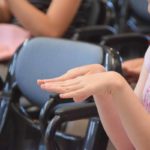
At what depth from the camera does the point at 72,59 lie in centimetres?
136

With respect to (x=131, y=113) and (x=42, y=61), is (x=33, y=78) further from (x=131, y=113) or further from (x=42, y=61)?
(x=131, y=113)

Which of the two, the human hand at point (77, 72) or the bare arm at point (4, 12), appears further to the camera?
the bare arm at point (4, 12)

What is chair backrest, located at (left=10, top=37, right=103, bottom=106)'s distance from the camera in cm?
136

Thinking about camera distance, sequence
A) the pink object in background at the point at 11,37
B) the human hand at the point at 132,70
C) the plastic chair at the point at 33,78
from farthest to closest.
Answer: the pink object in background at the point at 11,37
the human hand at the point at 132,70
the plastic chair at the point at 33,78

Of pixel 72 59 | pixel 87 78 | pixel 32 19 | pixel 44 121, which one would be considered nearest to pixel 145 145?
pixel 87 78

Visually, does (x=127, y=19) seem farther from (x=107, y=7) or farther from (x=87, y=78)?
(x=87, y=78)

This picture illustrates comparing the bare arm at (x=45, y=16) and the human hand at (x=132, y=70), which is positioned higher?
the bare arm at (x=45, y=16)

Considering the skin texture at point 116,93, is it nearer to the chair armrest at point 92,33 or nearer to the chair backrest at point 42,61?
the chair backrest at point 42,61

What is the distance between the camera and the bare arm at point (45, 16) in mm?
1777

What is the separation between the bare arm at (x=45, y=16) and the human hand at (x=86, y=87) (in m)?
0.98

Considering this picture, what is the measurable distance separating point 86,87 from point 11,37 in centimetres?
106

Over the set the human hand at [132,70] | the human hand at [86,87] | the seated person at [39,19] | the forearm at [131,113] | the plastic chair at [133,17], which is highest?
the human hand at [86,87]

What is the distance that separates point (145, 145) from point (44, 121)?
449mm

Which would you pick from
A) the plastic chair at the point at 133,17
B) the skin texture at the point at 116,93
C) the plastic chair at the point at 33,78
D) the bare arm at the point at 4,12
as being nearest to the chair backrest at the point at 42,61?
the plastic chair at the point at 33,78
